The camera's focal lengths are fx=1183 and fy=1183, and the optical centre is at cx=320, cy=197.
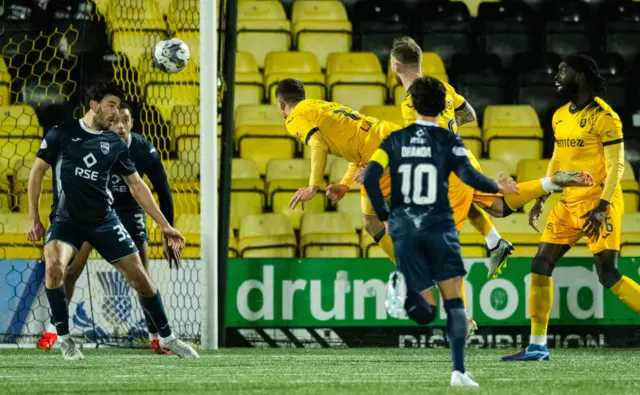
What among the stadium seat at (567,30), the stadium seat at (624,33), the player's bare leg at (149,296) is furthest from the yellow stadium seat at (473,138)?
the player's bare leg at (149,296)

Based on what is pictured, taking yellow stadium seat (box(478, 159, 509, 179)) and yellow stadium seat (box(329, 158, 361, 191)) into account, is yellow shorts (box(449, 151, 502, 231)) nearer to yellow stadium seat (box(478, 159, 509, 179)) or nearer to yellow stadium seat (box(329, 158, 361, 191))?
yellow stadium seat (box(329, 158, 361, 191))

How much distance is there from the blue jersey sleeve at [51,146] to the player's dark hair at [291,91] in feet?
5.31

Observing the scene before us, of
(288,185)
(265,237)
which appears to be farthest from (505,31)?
(265,237)

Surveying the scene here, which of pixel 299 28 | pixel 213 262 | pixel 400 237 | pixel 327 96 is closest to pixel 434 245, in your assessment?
pixel 400 237

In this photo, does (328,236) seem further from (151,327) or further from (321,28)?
(321,28)

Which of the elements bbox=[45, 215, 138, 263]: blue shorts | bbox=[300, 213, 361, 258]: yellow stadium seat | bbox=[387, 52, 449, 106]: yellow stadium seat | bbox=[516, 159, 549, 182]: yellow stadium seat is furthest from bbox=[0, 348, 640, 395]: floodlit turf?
bbox=[387, 52, 449, 106]: yellow stadium seat

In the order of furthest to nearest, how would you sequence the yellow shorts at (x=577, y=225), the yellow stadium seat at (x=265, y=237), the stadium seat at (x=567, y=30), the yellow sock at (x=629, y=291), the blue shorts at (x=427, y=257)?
1. the stadium seat at (x=567, y=30)
2. the yellow stadium seat at (x=265, y=237)
3. the yellow sock at (x=629, y=291)
4. the yellow shorts at (x=577, y=225)
5. the blue shorts at (x=427, y=257)

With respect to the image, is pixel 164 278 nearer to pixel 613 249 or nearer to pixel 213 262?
pixel 213 262

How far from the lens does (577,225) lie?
27.1 ft

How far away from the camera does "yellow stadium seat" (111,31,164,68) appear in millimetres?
12586

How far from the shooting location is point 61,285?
8203 millimetres

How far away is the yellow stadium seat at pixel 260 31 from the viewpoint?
1382cm

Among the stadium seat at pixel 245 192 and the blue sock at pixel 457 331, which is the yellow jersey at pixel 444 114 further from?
the stadium seat at pixel 245 192

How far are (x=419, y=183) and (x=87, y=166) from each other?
3025 millimetres
